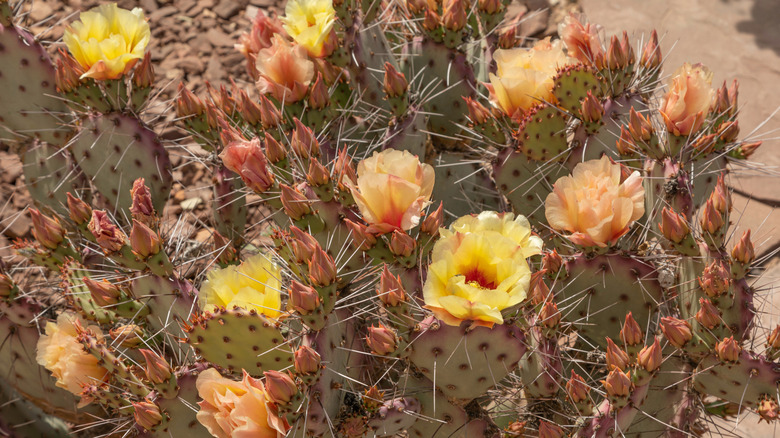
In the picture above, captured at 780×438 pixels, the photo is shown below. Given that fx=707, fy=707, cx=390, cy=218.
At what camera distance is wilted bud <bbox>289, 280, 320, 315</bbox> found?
3.89 ft

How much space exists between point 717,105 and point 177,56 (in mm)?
2366

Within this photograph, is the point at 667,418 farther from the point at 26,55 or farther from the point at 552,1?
the point at 552,1

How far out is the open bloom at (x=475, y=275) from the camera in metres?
1.13

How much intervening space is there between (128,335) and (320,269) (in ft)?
2.22

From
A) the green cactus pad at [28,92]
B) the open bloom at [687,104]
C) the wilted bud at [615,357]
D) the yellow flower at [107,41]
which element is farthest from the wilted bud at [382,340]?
the green cactus pad at [28,92]

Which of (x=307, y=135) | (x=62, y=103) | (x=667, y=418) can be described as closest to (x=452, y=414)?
(x=667, y=418)

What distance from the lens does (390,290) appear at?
120 cm

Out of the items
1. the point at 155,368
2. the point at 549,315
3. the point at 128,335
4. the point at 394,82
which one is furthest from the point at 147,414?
the point at 394,82

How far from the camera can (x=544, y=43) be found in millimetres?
1812

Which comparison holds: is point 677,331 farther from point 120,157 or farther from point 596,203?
point 120,157

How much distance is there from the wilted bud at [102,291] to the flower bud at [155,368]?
0.76ft

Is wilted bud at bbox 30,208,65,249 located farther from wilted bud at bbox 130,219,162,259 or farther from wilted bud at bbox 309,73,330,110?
wilted bud at bbox 309,73,330,110

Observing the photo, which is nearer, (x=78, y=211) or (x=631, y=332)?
(x=631, y=332)

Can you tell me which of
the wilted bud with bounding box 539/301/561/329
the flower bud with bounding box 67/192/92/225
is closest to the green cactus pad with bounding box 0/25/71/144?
the flower bud with bounding box 67/192/92/225
